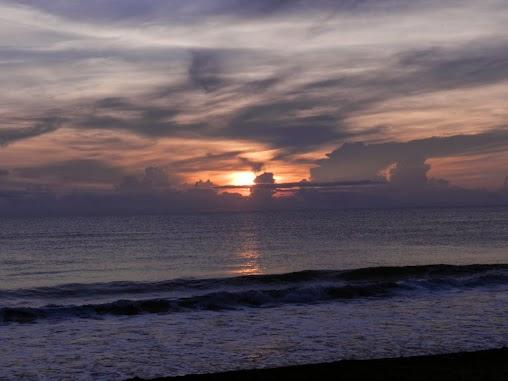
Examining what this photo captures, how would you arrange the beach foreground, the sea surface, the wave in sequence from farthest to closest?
the wave → the sea surface → the beach foreground

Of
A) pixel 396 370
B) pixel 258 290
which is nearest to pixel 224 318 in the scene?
pixel 258 290

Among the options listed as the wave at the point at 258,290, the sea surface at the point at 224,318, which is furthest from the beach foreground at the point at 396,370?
the wave at the point at 258,290

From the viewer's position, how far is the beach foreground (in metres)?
13.8

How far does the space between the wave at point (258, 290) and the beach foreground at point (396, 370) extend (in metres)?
12.9

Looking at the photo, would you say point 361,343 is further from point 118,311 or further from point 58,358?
point 118,311

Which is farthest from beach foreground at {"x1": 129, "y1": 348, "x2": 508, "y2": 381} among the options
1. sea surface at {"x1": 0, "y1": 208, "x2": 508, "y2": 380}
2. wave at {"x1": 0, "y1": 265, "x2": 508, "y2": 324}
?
wave at {"x1": 0, "y1": 265, "x2": 508, "y2": 324}

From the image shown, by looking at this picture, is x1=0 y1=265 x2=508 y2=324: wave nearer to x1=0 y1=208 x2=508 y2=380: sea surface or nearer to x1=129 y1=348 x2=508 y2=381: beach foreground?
x1=0 y1=208 x2=508 y2=380: sea surface

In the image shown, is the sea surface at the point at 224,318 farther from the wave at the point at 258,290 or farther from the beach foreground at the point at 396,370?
the beach foreground at the point at 396,370

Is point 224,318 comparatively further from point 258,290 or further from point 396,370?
point 396,370

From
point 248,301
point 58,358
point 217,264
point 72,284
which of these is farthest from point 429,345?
point 217,264

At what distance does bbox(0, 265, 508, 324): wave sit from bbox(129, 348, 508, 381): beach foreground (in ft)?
42.4

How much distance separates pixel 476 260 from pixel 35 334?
4420 cm

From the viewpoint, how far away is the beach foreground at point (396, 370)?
544 inches

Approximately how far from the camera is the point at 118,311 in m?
26.6
